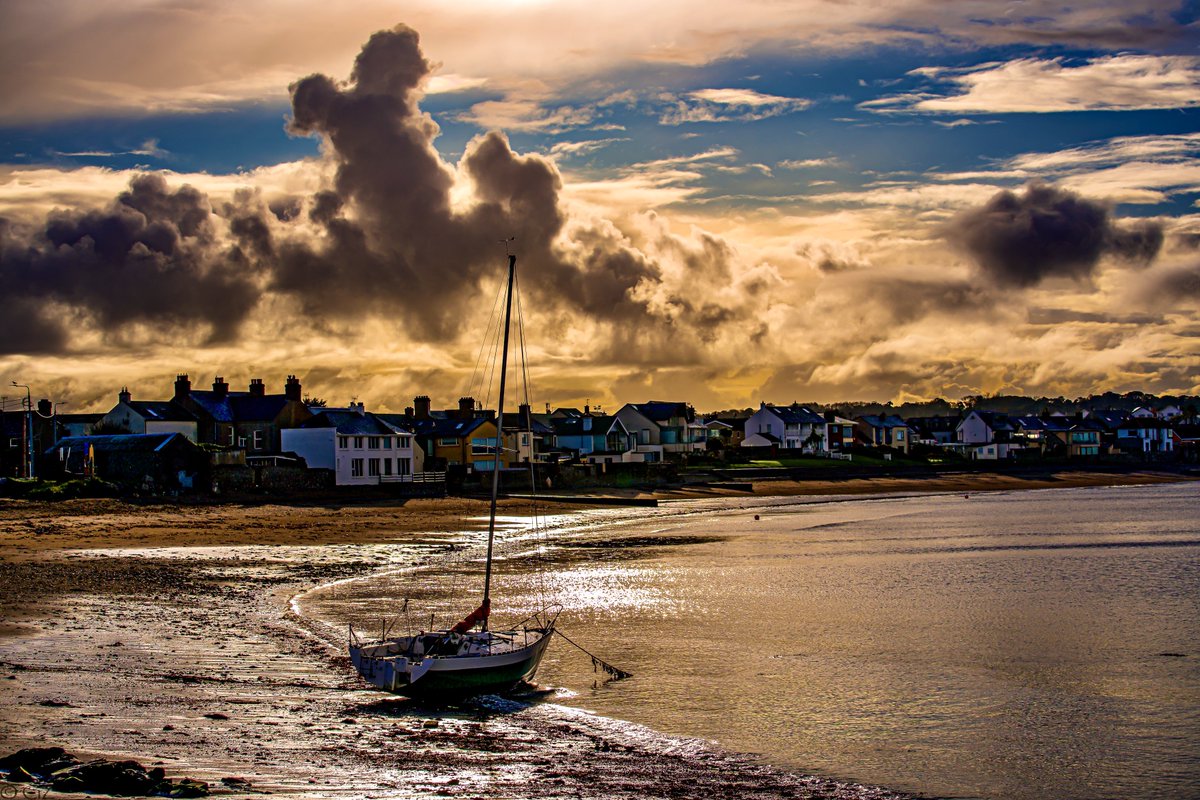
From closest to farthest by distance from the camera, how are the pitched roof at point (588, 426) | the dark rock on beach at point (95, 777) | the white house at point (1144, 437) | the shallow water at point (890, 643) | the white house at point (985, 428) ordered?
the dark rock on beach at point (95, 777) < the shallow water at point (890, 643) < the pitched roof at point (588, 426) < the white house at point (985, 428) < the white house at point (1144, 437)

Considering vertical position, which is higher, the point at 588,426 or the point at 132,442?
the point at 588,426

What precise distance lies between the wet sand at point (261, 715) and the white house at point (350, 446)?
47.9 meters

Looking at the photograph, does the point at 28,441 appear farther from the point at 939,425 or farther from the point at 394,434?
the point at 939,425

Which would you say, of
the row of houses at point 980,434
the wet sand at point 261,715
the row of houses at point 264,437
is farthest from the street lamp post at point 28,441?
the row of houses at point 980,434

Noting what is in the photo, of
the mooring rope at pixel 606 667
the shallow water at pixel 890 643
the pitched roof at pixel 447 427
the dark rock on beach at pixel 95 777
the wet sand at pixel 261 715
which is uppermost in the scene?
the pitched roof at pixel 447 427

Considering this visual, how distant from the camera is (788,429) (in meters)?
151

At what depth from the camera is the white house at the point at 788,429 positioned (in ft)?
491

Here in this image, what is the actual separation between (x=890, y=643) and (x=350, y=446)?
64.5 meters

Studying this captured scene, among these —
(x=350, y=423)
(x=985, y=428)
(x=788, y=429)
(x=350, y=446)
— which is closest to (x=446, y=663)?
(x=350, y=446)

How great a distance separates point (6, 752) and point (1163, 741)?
63.2ft

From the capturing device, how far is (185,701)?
20.6m

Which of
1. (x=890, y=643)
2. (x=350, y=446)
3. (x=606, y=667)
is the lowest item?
(x=890, y=643)

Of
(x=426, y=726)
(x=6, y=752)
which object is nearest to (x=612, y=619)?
(x=426, y=726)

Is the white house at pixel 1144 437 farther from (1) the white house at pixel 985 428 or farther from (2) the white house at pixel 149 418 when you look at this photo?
(2) the white house at pixel 149 418
